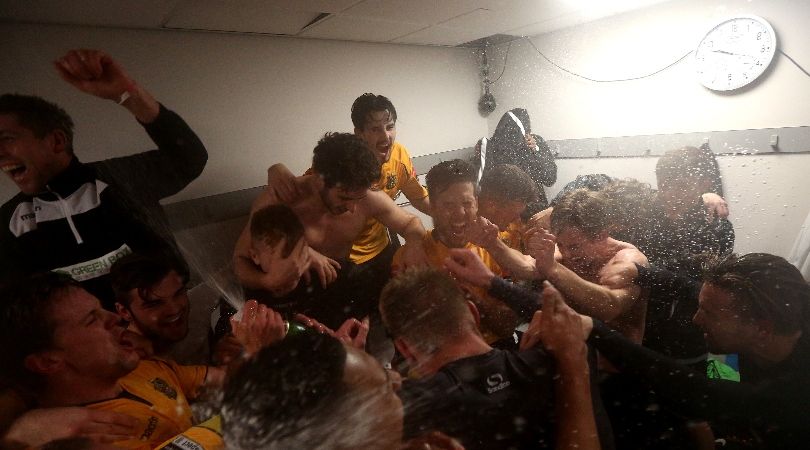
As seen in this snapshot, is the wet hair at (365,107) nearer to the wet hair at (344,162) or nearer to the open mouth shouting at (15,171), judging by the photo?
the wet hair at (344,162)

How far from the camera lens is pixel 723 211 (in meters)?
0.44

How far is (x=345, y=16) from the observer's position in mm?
371

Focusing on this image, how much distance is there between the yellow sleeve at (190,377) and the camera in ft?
1.53

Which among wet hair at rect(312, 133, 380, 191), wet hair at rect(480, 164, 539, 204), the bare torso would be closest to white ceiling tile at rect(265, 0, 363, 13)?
wet hair at rect(312, 133, 380, 191)

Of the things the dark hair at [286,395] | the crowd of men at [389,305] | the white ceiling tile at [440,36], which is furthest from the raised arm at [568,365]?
the white ceiling tile at [440,36]

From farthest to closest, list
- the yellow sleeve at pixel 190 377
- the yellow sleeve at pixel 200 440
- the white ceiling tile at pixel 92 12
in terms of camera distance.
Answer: the yellow sleeve at pixel 190 377 < the yellow sleeve at pixel 200 440 < the white ceiling tile at pixel 92 12

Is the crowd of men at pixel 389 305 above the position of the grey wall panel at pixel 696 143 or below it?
below

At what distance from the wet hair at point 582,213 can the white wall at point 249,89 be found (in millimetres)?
145

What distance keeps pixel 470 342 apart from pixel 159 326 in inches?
13.8

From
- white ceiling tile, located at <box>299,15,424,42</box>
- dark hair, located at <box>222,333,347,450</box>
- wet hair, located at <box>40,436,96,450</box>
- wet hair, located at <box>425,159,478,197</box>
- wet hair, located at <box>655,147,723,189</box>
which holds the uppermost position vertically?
white ceiling tile, located at <box>299,15,424,42</box>

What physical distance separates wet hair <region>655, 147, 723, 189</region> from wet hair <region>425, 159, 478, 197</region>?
0.23 metres

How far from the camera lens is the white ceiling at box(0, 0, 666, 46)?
11.5 inches

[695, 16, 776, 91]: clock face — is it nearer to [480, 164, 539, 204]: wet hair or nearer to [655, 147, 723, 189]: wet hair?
[655, 147, 723, 189]: wet hair

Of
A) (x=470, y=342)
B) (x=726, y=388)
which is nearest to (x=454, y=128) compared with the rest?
(x=470, y=342)
